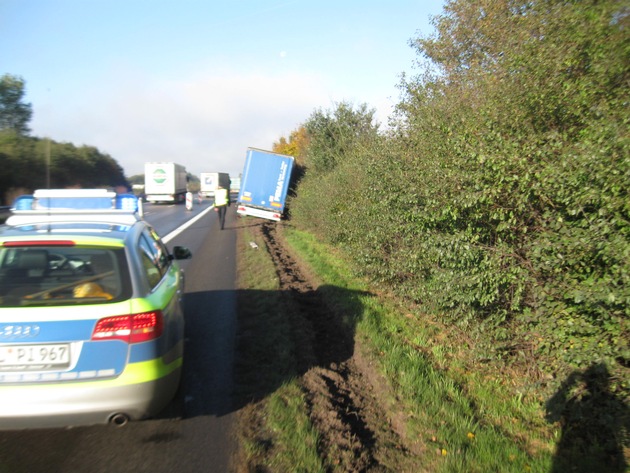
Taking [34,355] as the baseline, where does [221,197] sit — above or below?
below

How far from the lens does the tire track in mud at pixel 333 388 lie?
3574 millimetres

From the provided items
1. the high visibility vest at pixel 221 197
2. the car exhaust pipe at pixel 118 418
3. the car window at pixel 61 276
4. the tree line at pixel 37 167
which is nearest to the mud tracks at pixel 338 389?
the car exhaust pipe at pixel 118 418

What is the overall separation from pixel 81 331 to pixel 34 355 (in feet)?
1.05

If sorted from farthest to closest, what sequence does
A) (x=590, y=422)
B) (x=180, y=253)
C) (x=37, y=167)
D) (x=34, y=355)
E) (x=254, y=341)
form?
1. (x=37, y=167)
2. (x=254, y=341)
3. (x=180, y=253)
4. (x=590, y=422)
5. (x=34, y=355)

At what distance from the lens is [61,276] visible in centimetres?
372

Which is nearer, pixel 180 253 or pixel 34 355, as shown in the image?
pixel 34 355

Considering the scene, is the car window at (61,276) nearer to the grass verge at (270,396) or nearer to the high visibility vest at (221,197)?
the grass verge at (270,396)

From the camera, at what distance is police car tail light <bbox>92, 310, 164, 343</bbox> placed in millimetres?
3297

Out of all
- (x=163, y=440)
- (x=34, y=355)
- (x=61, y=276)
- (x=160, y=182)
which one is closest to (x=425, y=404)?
(x=163, y=440)

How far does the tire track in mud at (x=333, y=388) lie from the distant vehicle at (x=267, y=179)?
46.0ft

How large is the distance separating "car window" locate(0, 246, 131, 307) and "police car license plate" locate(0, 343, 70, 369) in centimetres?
30

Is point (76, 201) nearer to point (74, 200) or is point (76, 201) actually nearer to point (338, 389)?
point (74, 200)

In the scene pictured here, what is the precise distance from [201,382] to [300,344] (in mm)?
1464

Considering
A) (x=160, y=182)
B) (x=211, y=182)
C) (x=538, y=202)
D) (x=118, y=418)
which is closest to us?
(x=118, y=418)
